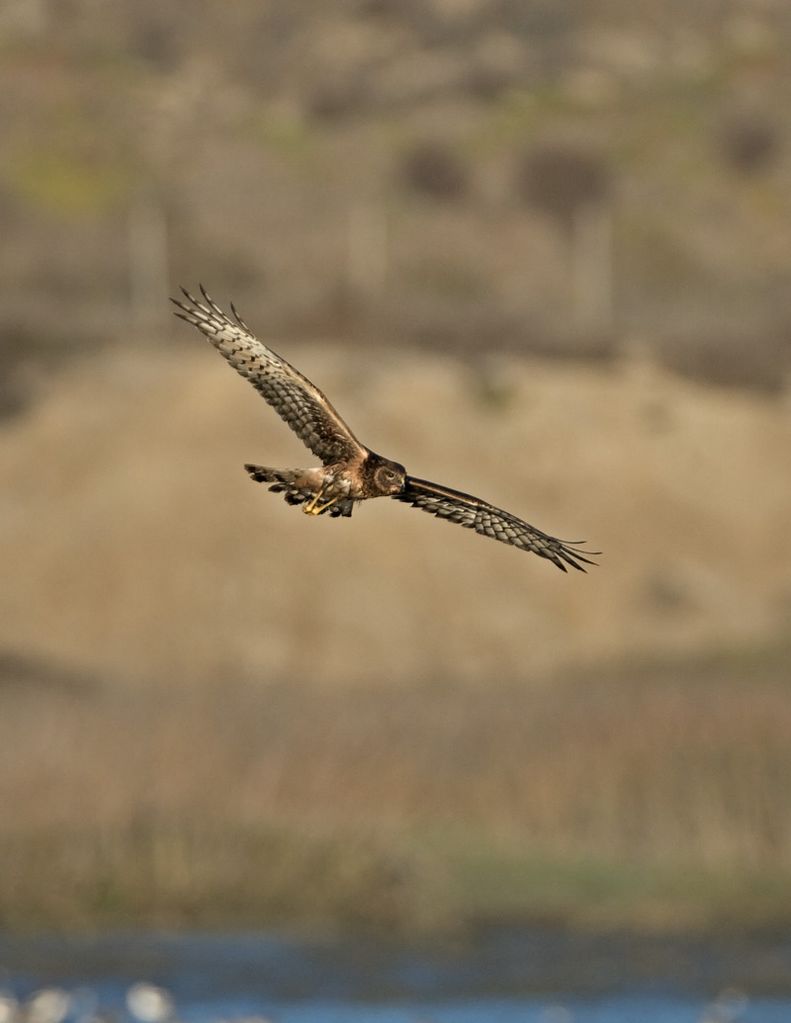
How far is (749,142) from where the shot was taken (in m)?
61.6

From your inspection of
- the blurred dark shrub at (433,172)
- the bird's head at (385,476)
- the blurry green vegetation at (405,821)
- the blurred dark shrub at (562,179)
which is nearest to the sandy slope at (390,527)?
the blurred dark shrub at (433,172)

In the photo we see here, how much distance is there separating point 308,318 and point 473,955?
30.2 meters

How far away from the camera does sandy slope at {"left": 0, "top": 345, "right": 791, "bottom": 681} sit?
4047cm

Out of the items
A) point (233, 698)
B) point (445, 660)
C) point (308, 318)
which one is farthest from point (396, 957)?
point (308, 318)

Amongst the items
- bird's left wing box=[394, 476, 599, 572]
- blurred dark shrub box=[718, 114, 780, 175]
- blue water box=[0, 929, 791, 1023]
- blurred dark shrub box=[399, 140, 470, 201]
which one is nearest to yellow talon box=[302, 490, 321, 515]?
bird's left wing box=[394, 476, 599, 572]

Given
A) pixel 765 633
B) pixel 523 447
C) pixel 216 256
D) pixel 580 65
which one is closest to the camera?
pixel 765 633

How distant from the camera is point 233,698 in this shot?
81.6 feet

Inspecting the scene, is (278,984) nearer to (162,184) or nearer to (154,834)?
(154,834)

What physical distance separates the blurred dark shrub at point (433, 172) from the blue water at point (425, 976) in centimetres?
3905

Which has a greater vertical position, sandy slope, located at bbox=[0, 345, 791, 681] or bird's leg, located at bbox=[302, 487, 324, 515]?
sandy slope, located at bbox=[0, 345, 791, 681]

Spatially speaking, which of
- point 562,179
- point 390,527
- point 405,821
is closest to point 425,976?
point 405,821

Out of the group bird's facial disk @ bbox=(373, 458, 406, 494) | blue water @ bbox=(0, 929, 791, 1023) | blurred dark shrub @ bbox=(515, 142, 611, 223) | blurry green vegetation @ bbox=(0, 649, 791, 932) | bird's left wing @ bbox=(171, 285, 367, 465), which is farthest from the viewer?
blurred dark shrub @ bbox=(515, 142, 611, 223)

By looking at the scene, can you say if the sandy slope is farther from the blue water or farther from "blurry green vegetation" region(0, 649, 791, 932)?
the blue water

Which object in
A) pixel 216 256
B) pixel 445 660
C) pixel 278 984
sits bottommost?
pixel 278 984
